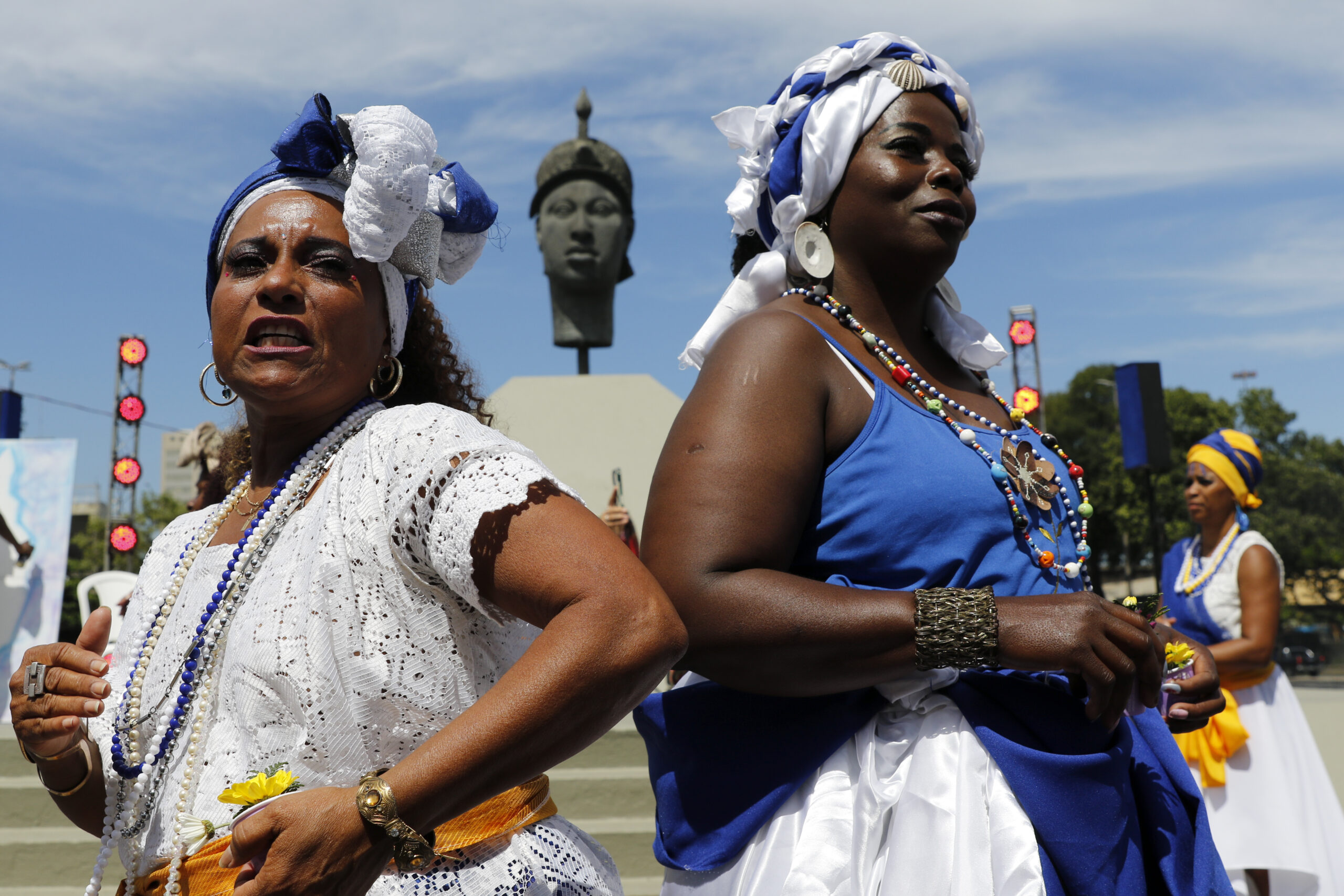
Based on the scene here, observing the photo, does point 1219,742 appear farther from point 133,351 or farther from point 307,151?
point 133,351

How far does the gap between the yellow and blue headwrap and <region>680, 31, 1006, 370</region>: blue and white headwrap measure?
362cm

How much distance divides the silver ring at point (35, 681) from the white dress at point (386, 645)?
0.22m

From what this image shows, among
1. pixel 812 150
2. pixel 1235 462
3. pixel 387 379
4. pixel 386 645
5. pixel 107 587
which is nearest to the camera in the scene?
pixel 386 645

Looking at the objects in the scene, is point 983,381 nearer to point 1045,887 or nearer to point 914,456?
point 914,456

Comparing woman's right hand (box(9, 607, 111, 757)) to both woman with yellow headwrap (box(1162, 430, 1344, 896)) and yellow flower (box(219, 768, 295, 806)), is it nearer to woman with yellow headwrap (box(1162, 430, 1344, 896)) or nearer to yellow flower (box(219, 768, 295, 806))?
yellow flower (box(219, 768, 295, 806))

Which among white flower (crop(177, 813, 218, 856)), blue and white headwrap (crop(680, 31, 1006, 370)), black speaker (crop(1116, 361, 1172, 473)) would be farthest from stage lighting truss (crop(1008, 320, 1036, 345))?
white flower (crop(177, 813, 218, 856))

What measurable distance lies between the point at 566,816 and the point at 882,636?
4.31 meters

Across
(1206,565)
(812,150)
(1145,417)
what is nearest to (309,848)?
(812,150)

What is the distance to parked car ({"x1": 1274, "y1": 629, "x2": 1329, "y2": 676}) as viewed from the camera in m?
25.6

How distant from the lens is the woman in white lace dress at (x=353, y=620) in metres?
1.10

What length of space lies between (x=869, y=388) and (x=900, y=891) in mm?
699

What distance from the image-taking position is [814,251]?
1.86m

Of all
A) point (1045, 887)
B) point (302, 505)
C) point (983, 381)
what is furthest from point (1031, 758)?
point (302, 505)

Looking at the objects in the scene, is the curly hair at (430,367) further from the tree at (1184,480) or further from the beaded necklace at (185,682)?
the tree at (1184,480)
